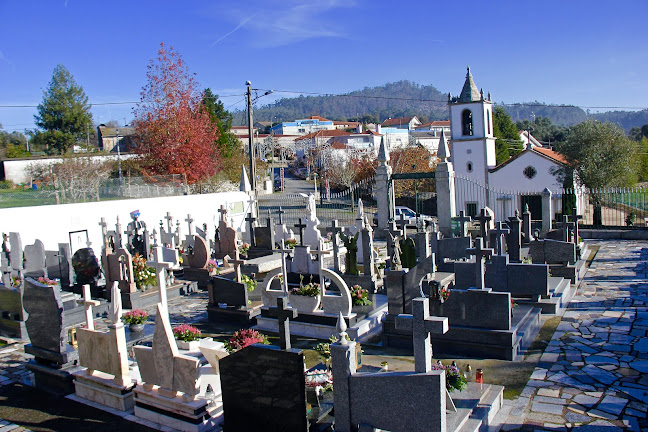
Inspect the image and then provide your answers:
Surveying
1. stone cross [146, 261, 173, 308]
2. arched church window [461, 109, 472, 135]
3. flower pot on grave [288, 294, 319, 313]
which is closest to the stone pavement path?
flower pot on grave [288, 294, 319, 313]

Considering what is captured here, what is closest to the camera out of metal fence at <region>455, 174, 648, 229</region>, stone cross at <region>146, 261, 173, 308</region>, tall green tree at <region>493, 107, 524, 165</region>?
stone cross at <region>146, 261, 173, 308</region>

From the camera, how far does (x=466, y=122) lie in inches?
1407

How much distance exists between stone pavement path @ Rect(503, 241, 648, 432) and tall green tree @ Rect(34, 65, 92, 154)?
47.0m

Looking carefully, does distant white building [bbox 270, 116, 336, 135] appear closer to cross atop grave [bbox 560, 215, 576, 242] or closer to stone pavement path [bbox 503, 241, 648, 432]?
cross atop grave [bbox 560, 215, 576, 242]

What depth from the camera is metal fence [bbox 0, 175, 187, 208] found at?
60.4ft

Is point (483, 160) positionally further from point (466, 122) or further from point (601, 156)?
point (601, 156)

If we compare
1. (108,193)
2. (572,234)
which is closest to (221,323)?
(572,234)

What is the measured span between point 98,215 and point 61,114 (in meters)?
33.6

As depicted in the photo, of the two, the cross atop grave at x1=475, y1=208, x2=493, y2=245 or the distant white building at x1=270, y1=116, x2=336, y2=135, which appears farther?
the distant white building at x1=270, y1=116, x2=336, y2=135

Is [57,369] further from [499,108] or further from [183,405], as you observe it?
[499,108]

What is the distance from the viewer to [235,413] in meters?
5.09

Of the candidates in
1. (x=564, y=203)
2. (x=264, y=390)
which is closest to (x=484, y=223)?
(x=264, y=390)

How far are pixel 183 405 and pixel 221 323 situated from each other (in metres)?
4.72

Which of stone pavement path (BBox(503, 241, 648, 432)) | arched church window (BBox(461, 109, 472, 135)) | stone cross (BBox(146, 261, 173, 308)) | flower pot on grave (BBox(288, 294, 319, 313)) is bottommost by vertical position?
stone pavement path (BBox(503, 241, 648, 432))
